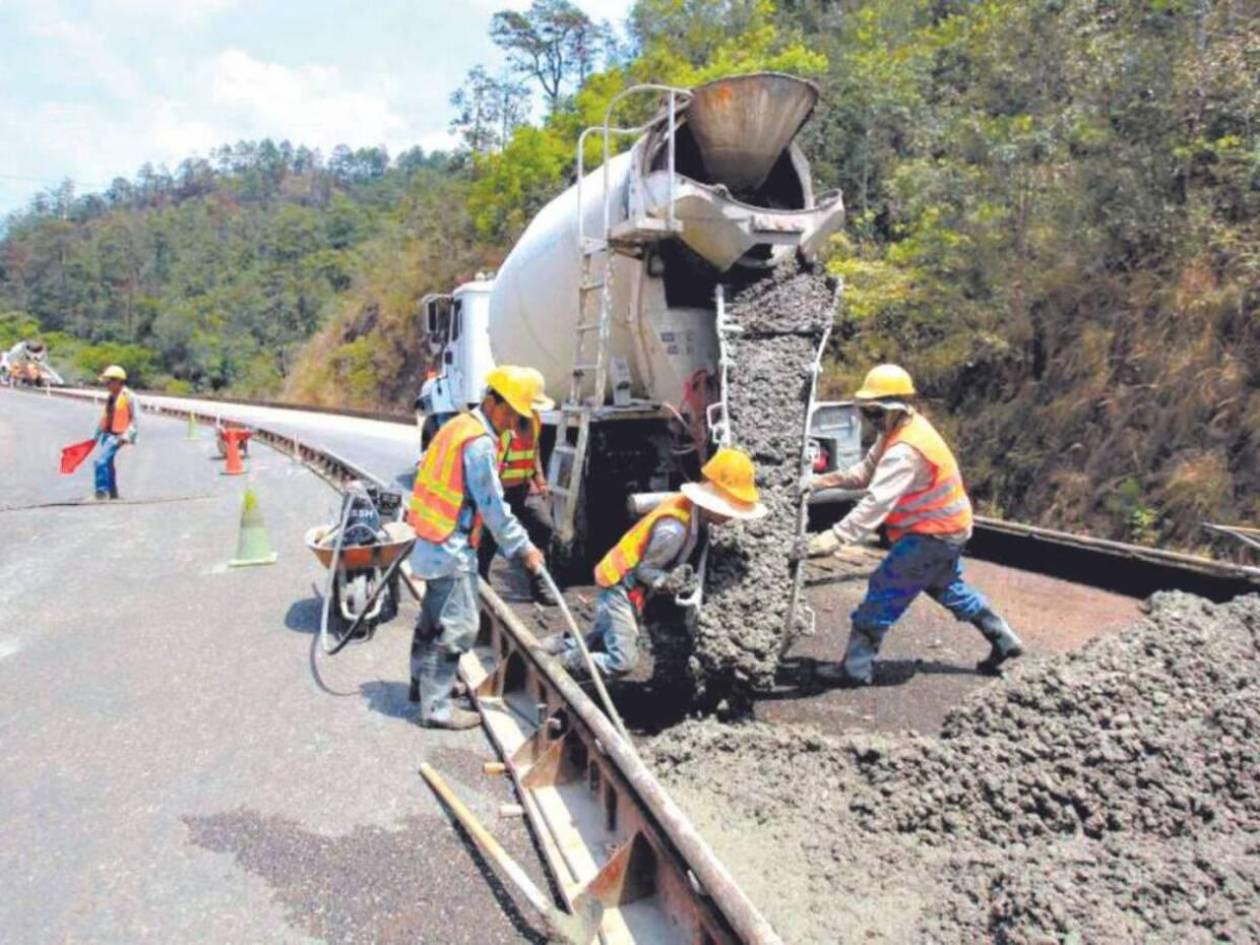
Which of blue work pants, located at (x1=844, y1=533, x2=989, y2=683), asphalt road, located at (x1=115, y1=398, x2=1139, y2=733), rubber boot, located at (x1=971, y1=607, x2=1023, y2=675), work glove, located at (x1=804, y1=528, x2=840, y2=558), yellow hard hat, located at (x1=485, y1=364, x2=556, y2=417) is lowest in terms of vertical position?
asphalt road, located at (x1=115, y1=398, x2=1139, y2=733)

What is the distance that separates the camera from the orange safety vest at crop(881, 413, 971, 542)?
5250mm

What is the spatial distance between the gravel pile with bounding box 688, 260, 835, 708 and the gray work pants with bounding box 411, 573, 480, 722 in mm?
1105

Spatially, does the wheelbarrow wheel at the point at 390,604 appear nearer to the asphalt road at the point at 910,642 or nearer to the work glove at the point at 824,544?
the asphalt road at the point at 910,642

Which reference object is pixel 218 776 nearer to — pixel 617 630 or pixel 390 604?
pixel 617 630

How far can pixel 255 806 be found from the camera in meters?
4.09

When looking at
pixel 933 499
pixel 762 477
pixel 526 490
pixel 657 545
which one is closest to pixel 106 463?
pixel 526 490

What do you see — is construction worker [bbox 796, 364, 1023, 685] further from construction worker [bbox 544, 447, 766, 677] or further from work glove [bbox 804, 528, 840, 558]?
construction worker [bbox 544, 447, 766, 677]

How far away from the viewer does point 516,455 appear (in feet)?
21.5

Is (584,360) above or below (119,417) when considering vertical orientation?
above

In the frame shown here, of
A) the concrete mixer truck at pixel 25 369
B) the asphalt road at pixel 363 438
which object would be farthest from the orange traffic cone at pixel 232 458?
the concrete mixer truck at pixel 25 369

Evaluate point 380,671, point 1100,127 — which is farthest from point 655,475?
point 1100,127

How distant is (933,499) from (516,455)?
8.84 ft

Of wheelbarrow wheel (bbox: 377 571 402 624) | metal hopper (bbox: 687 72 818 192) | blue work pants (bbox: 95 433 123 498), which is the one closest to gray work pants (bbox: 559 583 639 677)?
wheelbarrow wheel (bbox: 377 571 402 624)

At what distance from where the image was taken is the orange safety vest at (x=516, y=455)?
21.3 feet
